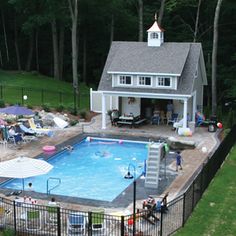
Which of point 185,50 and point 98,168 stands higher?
point 185,50

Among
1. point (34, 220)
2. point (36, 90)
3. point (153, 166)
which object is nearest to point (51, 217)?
point (34, 220)

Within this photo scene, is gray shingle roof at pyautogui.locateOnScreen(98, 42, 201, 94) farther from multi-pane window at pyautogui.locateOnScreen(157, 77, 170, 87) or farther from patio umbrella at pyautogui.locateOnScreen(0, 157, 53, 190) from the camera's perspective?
patio umbrella at pyautogui.locateOnScreen(0, 157, 53, 190)

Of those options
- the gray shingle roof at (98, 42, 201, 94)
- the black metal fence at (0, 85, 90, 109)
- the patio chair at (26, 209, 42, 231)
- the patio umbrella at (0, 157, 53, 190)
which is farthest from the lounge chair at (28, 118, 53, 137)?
the patio chair at (26, 209, 42, 231)

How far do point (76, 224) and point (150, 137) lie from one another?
15.7 metres

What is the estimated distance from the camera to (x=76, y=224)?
660 inches

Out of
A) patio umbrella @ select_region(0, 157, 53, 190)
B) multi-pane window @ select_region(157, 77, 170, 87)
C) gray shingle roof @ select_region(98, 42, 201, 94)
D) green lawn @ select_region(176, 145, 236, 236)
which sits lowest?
green lawn @ select_region(176, 145, 236, 236)

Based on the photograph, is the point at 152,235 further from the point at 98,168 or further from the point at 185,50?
the point at 185,50

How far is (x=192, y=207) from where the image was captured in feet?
63.2

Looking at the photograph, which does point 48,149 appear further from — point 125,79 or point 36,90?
point 36,90

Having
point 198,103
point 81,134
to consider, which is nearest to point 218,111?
point 198,103

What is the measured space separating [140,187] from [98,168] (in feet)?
15.4

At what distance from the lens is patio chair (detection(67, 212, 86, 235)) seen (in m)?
16.7

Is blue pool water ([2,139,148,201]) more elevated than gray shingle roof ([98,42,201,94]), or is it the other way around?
gray shingle roof ([98,42,201,94])

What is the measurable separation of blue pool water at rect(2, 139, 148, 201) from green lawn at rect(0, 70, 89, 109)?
926 centimetres
